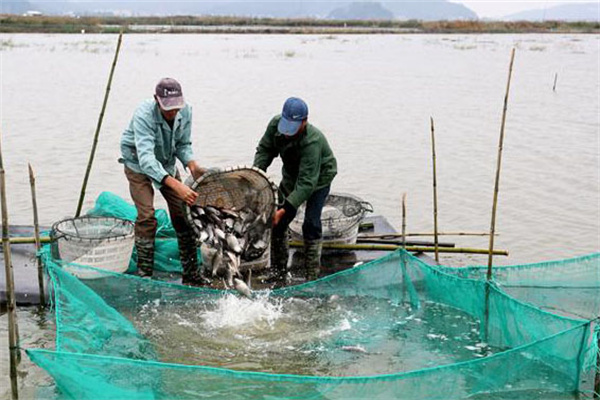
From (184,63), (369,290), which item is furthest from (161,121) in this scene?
(184,63)

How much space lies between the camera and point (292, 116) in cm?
527

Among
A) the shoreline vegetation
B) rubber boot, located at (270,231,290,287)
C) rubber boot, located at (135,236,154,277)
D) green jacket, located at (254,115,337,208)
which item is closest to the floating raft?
rubber boot, located at (270,231,290,287)

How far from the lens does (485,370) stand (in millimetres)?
3578

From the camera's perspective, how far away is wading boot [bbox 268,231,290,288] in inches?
235

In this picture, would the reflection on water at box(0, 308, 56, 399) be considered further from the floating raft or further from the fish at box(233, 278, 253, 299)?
the fish at box(233, 278, 253, 299)

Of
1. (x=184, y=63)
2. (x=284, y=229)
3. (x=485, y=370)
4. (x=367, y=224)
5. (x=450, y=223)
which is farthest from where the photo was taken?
(x=184, y=63)

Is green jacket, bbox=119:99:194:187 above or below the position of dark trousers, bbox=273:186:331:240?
above

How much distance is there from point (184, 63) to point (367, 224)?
20703 mm

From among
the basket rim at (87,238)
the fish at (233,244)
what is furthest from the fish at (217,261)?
the basket rim at (87,238)

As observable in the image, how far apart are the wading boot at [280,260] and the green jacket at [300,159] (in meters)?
0.43

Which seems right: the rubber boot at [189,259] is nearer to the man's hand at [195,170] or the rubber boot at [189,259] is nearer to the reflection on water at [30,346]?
the man's hand at [195,170]

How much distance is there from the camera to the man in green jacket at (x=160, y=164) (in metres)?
5.20

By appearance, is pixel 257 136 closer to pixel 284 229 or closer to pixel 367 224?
pixel 367 224

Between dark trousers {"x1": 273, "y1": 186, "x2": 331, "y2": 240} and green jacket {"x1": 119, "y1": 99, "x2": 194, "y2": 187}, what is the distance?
999 millimetres
